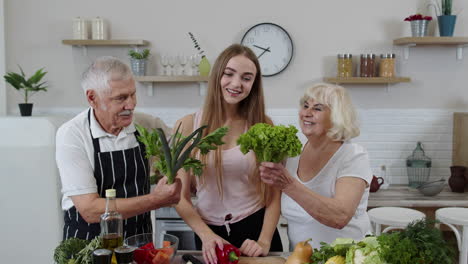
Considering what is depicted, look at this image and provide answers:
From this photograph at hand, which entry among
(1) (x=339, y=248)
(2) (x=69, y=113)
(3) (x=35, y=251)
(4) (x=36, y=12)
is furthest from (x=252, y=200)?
(4) (x=36, y=12)

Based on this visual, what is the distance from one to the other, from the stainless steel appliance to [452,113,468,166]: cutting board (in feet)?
9.26

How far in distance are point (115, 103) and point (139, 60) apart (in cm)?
265

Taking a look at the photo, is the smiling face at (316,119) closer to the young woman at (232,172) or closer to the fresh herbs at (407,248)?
the young woman at (232,172)

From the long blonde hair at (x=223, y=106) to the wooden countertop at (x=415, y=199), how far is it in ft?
7.11

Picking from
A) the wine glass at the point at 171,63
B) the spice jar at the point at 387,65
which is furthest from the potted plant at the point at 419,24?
the wine glass at the point at 171,63

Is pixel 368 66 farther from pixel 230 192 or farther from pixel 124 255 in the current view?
pixel 124 255

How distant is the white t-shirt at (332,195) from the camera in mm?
2199

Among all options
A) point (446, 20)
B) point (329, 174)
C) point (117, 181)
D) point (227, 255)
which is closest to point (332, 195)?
point (329, 174)

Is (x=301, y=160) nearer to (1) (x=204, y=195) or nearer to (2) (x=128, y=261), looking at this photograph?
(1) (x=204, y=195)

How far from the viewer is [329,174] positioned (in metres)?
2.24

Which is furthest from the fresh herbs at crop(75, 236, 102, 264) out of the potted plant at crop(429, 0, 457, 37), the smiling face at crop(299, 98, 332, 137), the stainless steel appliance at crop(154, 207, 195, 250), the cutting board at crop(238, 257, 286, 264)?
the potted plant at crop(429, 0, 457, 37)

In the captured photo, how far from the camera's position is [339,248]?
1.54m

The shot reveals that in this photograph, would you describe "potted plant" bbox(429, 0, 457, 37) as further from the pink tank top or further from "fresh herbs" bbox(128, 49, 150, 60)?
the pink tank top

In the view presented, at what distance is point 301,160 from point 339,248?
0.91 meters
